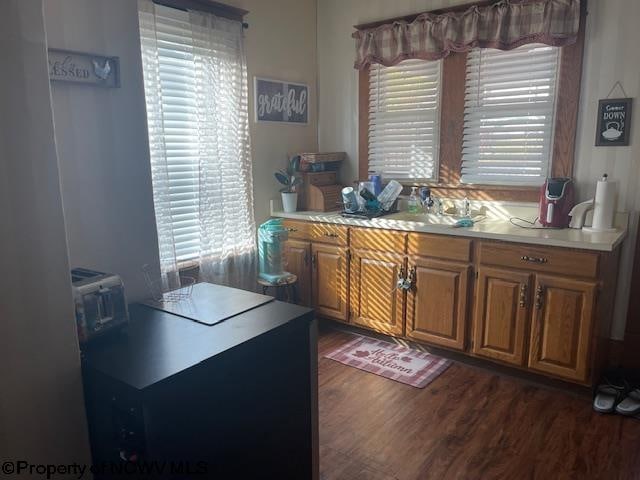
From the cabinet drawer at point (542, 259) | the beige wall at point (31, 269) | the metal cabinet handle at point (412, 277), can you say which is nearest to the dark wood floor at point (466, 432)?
the metal cabinet handle at point (412, 277)

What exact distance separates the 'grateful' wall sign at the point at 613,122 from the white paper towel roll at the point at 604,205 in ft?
0.89

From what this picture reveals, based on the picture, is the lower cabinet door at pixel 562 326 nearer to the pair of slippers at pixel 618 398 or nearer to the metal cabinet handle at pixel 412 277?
the pair of slippers at pixel 618 398

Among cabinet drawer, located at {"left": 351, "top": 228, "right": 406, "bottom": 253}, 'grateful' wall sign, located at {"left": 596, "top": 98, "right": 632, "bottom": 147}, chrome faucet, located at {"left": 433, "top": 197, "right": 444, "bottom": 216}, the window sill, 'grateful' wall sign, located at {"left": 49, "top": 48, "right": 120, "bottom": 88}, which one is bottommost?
cabinet drawer, located at {"left": 351, "top": 228, "right": 406, "bottom": 253}

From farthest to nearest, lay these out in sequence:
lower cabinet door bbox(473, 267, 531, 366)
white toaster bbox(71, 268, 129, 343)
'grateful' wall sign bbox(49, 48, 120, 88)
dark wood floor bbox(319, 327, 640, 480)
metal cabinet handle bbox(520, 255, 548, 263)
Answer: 1. lower cabinet door bbox(473, 267, 531, 366)
2. metal cabinet handle bbox(520, 255, 548, 263)
3. dark wood floor bbox(319, 327, 640, 480)
4. 'grateful' wall sign bbox(49, 48, 120, 88)
5. white toaster bbox(71, 268, 129, 343)

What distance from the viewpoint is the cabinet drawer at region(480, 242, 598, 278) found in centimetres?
244

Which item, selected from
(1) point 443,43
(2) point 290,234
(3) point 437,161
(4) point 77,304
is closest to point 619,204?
(3) point 437,161

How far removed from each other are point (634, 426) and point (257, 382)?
205 cm

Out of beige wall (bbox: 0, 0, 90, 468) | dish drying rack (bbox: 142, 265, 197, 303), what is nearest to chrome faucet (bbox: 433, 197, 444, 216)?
dish drying rack (bbox: 142, 265, 197, 303)

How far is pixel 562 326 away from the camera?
8.37 feet

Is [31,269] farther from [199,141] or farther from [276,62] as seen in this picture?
[276,62]

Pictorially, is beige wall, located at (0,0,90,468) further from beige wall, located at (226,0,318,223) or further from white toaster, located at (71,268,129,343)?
beige wall, located at (226,0,318,223)

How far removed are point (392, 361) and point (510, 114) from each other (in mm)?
1809

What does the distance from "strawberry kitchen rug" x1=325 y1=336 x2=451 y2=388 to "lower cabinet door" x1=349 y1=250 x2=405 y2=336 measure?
0.44 ft

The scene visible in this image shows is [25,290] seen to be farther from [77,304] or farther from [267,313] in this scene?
[267,313]
